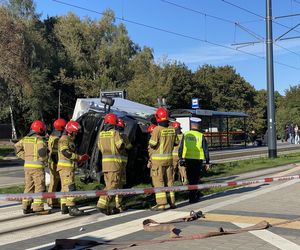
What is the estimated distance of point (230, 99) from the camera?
209 ft

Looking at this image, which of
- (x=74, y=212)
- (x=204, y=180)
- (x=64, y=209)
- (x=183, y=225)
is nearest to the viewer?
(x=183, y=225)

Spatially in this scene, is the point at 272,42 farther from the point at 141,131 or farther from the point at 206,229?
the point at 206,229

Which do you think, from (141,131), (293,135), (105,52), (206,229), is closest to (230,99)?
(105,52)

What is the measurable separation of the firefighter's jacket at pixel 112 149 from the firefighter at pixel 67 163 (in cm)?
55

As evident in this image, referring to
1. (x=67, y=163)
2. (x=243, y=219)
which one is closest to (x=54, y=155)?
(x=67, y=163)

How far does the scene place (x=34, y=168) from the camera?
9.11 metres

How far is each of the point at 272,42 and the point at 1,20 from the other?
45.1 feet

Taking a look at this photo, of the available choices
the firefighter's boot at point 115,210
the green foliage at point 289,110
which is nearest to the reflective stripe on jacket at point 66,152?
the firefighter's boot at point 115,210

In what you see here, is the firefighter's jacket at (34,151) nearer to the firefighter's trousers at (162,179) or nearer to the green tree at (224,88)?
the firefighter's trousers at (162,179)

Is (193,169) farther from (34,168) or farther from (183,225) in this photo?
(34,168)

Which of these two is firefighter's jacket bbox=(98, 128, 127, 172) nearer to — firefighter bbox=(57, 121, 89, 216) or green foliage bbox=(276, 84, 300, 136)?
firefighter bbox=(57, 121, 89, 216)

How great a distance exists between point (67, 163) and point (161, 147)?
182 cm

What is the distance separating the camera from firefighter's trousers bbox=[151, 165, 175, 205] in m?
8.95

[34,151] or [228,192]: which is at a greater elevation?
[34,151]
